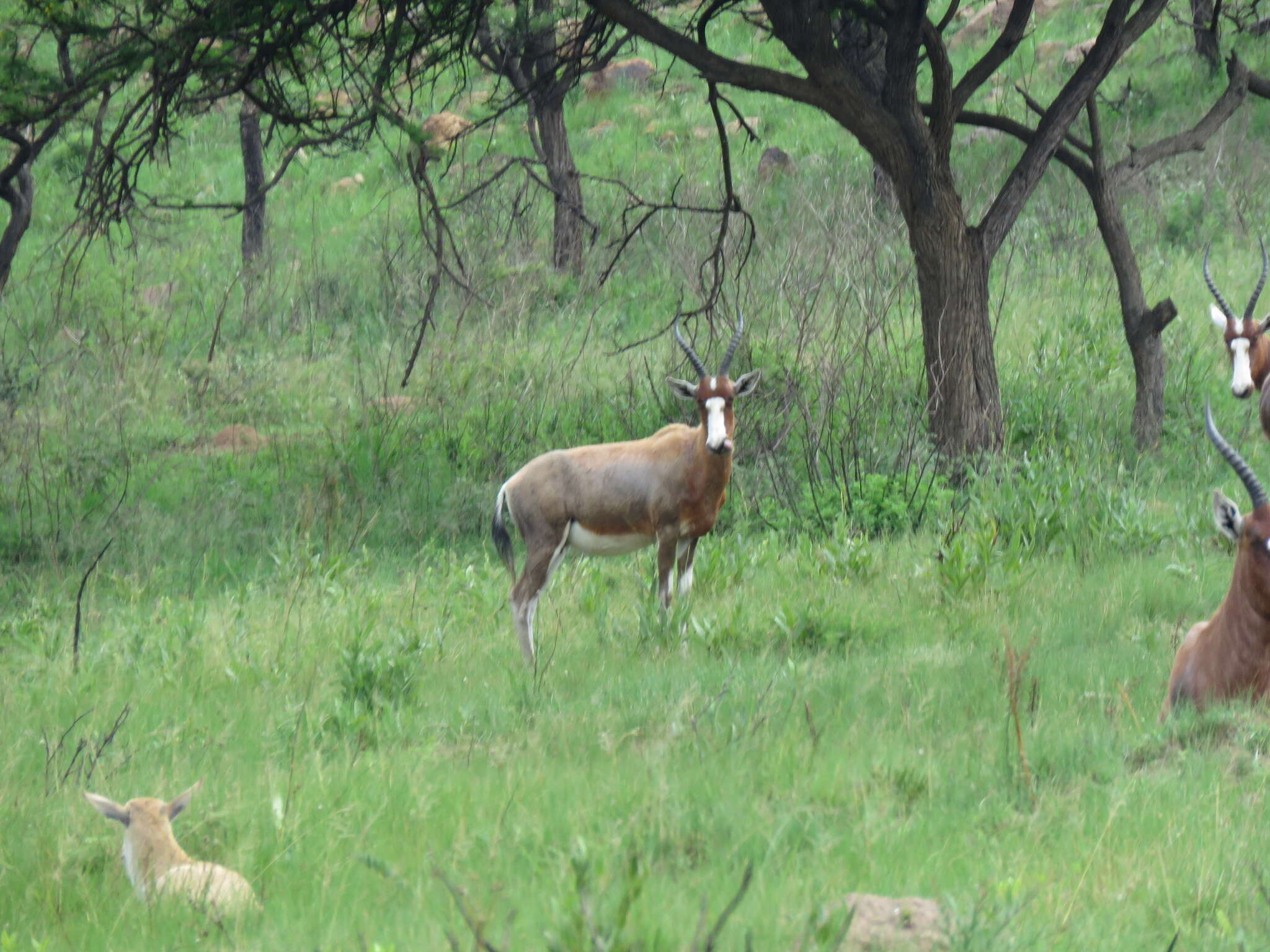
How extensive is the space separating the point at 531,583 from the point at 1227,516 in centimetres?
404

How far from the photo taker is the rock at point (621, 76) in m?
29.8

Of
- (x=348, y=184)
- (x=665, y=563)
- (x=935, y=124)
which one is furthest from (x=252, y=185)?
(x=665, y=563)

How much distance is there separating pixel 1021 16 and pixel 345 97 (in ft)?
64.6

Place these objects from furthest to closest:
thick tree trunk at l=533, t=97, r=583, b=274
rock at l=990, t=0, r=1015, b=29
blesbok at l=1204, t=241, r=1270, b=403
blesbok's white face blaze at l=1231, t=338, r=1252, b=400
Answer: rock at l=990, t=0, r=1015, b=29 < thick tree trunk at l=533, t=97, r=583, b=274 < blesbok at l=1204, t=241, r=1270, b=403 < blesbok's white face blaze at l=1231, t=338, r=1252, b=400

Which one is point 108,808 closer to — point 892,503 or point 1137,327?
point 892,503

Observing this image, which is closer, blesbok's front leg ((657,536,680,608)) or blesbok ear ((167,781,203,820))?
blesbok ear ((167,781,203,820))

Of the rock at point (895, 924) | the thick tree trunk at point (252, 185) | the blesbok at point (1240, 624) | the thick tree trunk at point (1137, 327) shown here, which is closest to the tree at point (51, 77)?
the blesbok at point (1240, 624)

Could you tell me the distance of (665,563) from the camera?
27.6ft

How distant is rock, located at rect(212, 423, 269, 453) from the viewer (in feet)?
45.7

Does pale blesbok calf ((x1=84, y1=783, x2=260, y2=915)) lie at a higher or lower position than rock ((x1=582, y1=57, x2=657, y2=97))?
lower

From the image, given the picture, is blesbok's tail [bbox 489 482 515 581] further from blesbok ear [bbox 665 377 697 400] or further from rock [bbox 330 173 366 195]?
rock [bbox 330 173 366 195]

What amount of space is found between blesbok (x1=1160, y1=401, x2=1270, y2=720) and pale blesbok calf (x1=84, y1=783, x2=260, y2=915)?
11.7 ft

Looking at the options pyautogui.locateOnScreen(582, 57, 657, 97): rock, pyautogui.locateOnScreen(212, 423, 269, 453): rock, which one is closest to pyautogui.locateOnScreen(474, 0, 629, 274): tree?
→ pyautogui.locateOnScreen(212, 423, 269, 453): rock

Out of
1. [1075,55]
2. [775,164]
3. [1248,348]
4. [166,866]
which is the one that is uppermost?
[1075,55]
